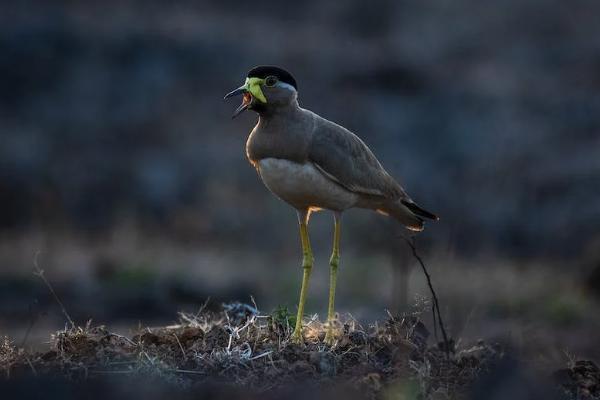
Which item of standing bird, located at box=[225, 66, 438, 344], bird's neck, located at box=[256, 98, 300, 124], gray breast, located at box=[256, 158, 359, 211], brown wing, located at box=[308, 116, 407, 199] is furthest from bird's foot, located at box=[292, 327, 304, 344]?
bird's neck, located at box=[256, 98, 300, 124]

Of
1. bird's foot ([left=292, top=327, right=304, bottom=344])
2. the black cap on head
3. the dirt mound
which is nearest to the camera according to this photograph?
the dirt mound

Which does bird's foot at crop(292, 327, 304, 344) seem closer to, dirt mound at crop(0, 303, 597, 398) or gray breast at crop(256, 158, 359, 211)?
dirt mound at crop(0, 303, 597, 398)

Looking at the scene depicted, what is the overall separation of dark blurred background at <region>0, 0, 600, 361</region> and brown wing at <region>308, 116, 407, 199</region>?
5108 mm

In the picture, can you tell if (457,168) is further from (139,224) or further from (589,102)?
(139,224)

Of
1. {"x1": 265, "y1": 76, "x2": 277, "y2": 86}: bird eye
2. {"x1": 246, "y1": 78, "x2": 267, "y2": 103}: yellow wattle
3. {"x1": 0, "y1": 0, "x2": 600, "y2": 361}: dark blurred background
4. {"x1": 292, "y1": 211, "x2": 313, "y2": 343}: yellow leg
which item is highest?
{"x1": 265, "y1": 76, "x2": 277, "y2": 86}: bird eye

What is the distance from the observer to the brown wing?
746 cm

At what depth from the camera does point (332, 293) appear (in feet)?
25.2

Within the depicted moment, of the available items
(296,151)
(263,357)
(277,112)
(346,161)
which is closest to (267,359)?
(263,357)

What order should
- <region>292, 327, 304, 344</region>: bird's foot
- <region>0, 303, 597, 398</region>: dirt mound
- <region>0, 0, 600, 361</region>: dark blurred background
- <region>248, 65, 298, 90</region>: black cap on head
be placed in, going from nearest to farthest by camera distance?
<region>0, 303, 597, 398</region>: dirt mound < <region>292, 327, 304, 344</region>: bird's foot < <region>248, 65, 298, 90</region>: black cap on head < <region>0, 0, 600, 361</region>: dark blurred background

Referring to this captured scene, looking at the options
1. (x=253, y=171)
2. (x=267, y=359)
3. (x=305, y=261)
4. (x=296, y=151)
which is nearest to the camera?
(x=267, y=359)

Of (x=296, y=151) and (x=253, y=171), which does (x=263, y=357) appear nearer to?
(x=296, y=151)

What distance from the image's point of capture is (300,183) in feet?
24.1

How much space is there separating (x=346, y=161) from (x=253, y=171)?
43.7 feet

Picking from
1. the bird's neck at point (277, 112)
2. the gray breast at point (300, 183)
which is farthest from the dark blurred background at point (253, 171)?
the bird's neck at point (277, 112)
